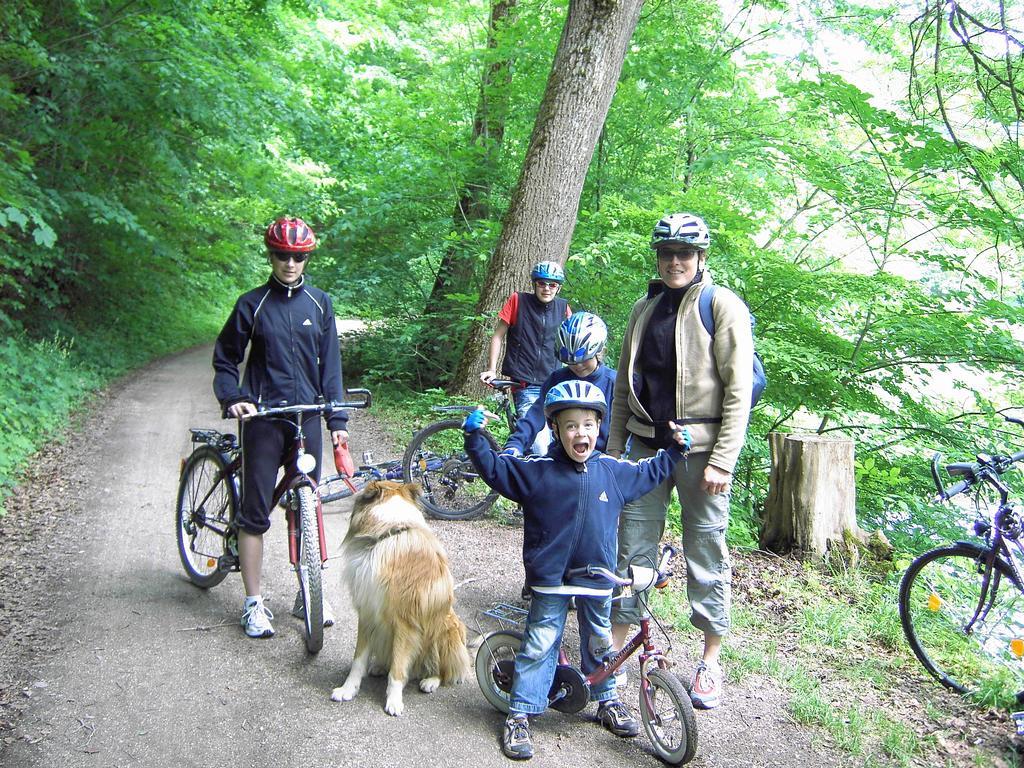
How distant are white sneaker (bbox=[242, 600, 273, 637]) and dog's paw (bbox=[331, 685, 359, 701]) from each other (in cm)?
83

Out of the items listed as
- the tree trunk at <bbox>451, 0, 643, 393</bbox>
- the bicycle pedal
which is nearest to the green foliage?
the tree trunk at <bbox>451, 0, 643, 393</bbox>

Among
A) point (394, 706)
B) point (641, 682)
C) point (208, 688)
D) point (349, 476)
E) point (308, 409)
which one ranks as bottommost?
point (208, 688)

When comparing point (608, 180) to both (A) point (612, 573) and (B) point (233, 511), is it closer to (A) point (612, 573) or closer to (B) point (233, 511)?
(B) point (233, 511)

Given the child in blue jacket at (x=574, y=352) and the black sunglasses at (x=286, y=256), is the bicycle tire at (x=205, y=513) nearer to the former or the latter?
the black sunglasses at (x=286, y=256)

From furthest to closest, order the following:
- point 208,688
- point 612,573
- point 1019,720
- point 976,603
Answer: point 976,603 → point 208,688 → point 1019,720 → point 612,573

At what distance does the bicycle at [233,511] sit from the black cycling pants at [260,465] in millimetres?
62

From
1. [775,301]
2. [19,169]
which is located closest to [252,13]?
[19,169]

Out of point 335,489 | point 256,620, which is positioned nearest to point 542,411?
point 256,620

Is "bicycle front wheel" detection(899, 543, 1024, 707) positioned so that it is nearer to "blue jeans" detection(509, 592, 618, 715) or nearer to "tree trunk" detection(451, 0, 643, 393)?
"blue jeans" detection(509, 592, 618, 715)

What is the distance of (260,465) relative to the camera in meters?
4.20

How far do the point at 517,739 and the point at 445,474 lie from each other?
12.1ft

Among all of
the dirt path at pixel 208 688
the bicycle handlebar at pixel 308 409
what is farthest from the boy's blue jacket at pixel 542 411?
the dirt path at pixel 208 688

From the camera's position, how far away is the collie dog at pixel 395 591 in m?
3.52

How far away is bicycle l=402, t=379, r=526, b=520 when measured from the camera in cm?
680
